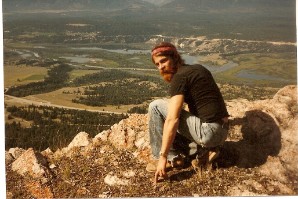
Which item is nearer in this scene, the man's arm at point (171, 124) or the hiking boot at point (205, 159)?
the man's arm at point (171, 124)

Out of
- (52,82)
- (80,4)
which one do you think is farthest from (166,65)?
(52,82)

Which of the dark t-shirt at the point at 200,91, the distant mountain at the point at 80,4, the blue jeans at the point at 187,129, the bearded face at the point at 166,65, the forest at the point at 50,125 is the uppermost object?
the distant mountain at the point at 80,4

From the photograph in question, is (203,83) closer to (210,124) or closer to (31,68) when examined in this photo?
(210,124)

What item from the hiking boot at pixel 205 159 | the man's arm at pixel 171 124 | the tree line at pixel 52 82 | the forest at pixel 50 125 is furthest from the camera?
the tree line at pixel 52 82

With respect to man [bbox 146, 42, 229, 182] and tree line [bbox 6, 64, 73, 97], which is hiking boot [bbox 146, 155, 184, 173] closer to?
man [bbox 146, 42, 229, 182]

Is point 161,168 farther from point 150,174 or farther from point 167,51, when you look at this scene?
A: point 167,51

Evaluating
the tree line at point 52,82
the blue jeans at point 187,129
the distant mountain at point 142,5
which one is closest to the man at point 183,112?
the blue jeans at point 187,129

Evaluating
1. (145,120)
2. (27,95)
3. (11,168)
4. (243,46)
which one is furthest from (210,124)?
(27,95)

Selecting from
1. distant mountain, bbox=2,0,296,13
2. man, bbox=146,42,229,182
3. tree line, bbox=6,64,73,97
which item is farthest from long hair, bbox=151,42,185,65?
tree line, bbox=6,64,73,97

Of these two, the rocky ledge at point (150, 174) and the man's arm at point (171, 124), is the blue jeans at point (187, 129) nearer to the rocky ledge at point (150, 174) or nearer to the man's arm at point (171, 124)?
the man's arm at point (171, 124)
